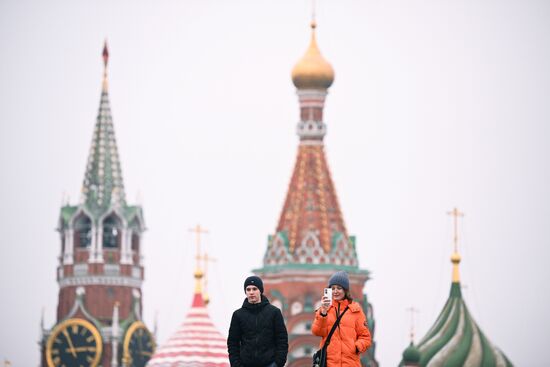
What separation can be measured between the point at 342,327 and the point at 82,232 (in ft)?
356

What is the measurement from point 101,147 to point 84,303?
890cm

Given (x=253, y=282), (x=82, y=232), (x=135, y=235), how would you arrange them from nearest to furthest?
1. (x=253, y=282)
2. (x=82, y=232)
3. (x=135, y=235)

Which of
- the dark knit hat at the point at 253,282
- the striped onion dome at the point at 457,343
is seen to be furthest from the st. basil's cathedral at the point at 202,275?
the dark knit hat at the point at 253,282

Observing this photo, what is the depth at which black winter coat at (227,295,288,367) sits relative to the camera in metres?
→ 29.2

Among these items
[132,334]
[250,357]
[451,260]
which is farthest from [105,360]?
[250,357]

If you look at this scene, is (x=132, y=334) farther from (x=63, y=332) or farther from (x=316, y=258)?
(x=316, y=258)

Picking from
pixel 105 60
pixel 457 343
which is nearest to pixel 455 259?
pixel 457 343

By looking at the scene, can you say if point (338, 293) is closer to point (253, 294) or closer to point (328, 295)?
point (328, 295)

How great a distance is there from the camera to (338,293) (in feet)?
95.2

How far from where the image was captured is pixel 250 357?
95.8 ft

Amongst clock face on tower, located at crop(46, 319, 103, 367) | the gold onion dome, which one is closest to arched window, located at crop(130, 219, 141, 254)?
clock face on tower, located at crop(46, 319, 103, 367)

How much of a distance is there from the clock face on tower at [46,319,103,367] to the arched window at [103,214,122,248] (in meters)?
4.83

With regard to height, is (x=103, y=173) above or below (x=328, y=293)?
above

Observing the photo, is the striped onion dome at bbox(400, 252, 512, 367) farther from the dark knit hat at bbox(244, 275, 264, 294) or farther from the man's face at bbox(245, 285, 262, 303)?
the man's face at bbox(245, 285, 262, 303)
